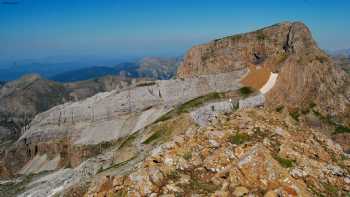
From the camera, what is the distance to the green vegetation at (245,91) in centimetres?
9762

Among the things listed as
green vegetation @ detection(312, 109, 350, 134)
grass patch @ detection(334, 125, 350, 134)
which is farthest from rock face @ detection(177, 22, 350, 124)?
grass patch @ detection(334, 125, 350, 134)

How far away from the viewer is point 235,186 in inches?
925

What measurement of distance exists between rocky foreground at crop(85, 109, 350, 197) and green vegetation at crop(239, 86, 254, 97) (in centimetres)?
6604

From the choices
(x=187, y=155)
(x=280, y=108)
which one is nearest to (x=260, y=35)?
(x=280, y=108)

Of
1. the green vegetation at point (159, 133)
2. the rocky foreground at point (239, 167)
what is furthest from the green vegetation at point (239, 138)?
the green vegetation at point (159, 133)

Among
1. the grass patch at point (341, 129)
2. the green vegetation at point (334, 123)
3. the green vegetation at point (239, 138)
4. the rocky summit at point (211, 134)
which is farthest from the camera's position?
the green vegetation at point (334, 123)

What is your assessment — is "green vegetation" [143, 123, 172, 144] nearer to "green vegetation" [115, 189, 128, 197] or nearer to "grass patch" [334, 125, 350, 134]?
"green vegetation" [115, 189, 128, 197]

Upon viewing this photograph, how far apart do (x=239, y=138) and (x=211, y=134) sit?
7.43ft

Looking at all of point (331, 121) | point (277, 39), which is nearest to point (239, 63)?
point (277, 39)

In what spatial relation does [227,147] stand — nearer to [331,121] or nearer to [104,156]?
[104,156]

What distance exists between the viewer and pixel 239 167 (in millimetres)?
24781

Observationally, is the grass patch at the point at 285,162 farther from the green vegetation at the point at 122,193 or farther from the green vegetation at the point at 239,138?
the green vegetation at the point at 122,193

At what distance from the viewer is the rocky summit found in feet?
81.3

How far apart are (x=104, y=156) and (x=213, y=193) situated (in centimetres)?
4847
